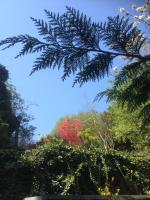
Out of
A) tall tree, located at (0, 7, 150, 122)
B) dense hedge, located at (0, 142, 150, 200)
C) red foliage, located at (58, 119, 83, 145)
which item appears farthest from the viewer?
red foliage, located at (58, 119, 83, 145)

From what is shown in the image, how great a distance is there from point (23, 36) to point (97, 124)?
3202 cm

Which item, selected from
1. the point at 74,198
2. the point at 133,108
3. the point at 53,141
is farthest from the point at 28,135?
the point at 133,108

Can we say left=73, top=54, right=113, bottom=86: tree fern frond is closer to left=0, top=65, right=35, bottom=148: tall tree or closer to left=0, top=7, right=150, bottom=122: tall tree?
left=0, top=7, right=150, bottom=122: tall tree

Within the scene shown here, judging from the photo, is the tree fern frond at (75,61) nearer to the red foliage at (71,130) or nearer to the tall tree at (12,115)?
the tall tree at (12,115)

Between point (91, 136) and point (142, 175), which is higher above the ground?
point (91, 136)

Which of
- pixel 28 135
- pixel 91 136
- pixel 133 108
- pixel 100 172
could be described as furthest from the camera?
pixel 28 135

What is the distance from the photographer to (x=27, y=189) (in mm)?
11719

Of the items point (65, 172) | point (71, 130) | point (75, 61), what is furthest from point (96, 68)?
point (71, 130)

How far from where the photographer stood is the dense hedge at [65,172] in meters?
11.7

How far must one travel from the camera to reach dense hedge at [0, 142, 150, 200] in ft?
38.5

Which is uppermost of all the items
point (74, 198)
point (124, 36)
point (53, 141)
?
point (53, 141)

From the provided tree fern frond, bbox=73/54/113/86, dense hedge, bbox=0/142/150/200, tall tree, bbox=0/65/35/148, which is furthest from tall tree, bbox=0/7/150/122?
tall tree, bbox=0/65/35/148

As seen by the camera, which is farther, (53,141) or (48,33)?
(53,141)

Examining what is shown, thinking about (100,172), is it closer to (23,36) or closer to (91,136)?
(23,36)
